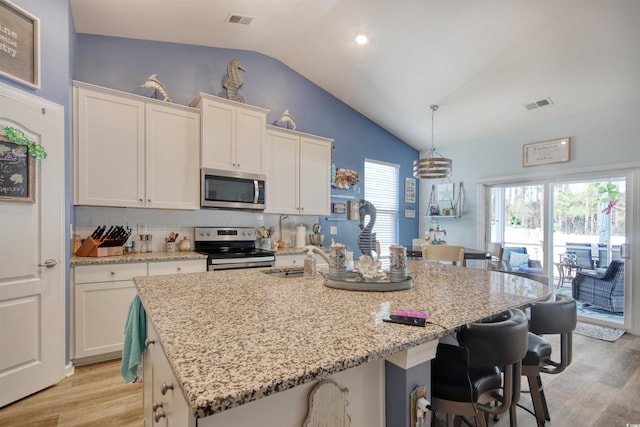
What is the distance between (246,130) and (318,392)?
3078mm

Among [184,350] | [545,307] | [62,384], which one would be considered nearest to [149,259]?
[62,384]

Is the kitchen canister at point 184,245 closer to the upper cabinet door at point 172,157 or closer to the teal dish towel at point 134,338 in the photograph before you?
the upper cabinet door at point 172,157

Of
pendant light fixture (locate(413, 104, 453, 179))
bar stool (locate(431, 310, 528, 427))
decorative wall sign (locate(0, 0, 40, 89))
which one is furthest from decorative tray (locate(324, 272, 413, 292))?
decorative wall sign (locate(0, 0, 40, 89))

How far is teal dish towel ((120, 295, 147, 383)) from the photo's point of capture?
1.53 metres

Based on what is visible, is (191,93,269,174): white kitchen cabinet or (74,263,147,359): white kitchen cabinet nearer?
(74,263,147,359): white kitchen cabinet

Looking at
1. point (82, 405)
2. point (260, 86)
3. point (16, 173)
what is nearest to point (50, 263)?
point (16, 173)

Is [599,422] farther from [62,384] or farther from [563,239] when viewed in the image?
[62,384]

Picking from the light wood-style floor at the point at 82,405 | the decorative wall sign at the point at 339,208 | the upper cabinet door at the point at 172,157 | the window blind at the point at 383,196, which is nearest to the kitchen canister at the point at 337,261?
the light wood-style floor at the point at 82,405

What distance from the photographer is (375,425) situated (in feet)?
3.30

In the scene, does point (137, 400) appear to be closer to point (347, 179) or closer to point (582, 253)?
point (347, 179)

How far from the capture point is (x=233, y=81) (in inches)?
141

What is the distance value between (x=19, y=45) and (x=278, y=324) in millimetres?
2687

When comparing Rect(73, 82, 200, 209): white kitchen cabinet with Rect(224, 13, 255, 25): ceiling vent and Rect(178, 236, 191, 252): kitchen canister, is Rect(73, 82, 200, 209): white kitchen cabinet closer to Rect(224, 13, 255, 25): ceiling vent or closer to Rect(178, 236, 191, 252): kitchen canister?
Rect(178, 236, 191, 252): kitchen canister

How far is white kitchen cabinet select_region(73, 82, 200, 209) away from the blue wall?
37 cm
